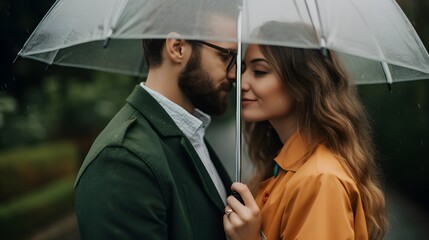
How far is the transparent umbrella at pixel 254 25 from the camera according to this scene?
339 cm

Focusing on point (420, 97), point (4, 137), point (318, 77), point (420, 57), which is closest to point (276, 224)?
point (318, 77)

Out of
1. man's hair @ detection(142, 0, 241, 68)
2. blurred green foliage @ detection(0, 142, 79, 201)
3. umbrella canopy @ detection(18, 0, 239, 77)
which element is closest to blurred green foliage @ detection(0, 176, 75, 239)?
blurred green foliage @ detection(0, 142, 79, 201)

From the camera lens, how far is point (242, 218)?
372cm

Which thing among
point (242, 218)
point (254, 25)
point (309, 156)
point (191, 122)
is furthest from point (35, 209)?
point (254, 25)

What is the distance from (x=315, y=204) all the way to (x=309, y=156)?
46cm

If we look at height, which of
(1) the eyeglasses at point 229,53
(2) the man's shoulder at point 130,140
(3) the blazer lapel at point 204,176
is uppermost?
(1) the eyeglasses at point 229,53

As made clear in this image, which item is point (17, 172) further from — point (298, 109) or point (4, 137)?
point (298, 109)

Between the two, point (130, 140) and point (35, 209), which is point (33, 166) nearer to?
point (35, 209)

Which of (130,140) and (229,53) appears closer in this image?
(130,140)

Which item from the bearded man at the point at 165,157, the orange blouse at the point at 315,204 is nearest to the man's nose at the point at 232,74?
the bearded man at the point at 165,157

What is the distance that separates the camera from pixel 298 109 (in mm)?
4281

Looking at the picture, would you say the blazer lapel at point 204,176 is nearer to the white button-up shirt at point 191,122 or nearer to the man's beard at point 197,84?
the white button-up shirt at point 191,122

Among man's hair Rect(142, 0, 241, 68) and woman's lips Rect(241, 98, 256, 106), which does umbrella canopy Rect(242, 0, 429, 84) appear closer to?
man's hair Rect(142, 0, 241, 68)

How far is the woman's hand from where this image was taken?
12.2 feet
